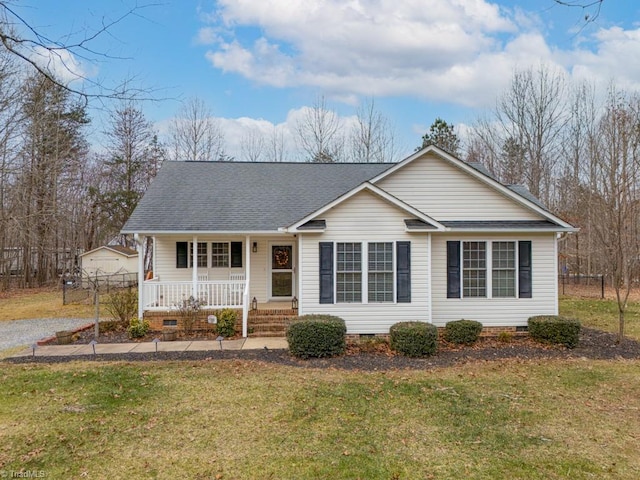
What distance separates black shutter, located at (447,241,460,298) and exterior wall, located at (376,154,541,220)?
99 cm

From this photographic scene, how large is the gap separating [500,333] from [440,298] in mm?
1729

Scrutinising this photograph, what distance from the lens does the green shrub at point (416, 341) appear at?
336 inches

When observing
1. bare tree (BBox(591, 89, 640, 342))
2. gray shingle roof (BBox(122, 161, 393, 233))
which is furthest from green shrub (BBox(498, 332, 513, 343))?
gray shingle roof (BBox(122, 161, 393, 233))

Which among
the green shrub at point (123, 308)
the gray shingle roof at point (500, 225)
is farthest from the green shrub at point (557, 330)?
the green shrub at point (123, 308)

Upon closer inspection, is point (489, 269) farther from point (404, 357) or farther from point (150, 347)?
point (150, 347)

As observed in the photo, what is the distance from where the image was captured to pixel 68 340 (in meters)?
9.71

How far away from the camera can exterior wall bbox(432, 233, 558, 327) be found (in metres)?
10.4

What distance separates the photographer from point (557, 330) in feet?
30.7

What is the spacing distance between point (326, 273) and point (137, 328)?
5187 mm

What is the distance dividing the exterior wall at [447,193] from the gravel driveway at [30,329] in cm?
1045

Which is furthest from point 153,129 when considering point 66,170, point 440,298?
point 440,298

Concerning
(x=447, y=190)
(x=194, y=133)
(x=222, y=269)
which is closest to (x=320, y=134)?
(x=194, y=133)

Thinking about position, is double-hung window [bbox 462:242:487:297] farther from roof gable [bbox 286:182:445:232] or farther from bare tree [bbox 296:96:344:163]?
bare tree [bbox 296:96:344:163]

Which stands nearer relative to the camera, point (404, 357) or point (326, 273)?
point (404, 357)
